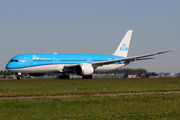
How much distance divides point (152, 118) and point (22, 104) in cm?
830

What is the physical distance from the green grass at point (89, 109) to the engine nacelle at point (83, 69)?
33.1 meters

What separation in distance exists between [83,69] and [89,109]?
3735 centimetres

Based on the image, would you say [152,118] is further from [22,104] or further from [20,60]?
[20,60]

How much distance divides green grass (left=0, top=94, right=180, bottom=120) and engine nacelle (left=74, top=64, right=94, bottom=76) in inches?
1305

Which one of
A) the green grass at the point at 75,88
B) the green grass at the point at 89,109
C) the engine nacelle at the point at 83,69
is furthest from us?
the engine nacelle at the point at 83,69

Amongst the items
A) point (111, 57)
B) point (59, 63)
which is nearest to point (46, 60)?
point (59, 63)

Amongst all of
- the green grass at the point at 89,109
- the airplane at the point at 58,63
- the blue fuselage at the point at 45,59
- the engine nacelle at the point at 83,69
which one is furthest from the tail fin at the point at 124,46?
the green grass at the point at 89,109

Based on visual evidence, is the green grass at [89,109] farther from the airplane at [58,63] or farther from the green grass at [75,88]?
the airplane at [58,63]

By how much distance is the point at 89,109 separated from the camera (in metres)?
16.2

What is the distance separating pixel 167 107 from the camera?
17.0 m

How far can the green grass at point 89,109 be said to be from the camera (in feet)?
45.9

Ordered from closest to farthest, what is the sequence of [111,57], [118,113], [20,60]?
[118,113] < [20,60] < [111,57]

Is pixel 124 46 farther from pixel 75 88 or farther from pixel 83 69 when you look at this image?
pixel 75 88

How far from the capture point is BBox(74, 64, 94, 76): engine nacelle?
53656 millimetres
